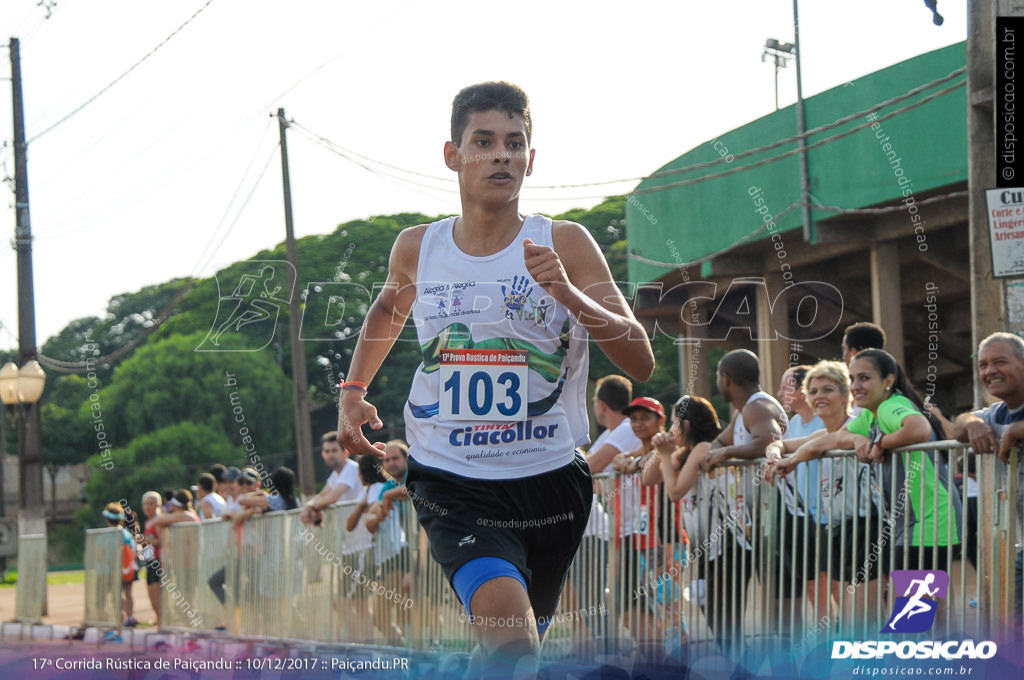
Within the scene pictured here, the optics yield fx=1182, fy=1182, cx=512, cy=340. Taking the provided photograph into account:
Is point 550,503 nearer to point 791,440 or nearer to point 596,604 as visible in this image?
point 791,440

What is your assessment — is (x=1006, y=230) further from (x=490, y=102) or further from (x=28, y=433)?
(x=28, y=433)

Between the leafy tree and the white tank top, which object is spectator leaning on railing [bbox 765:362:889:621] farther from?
the leafy tree

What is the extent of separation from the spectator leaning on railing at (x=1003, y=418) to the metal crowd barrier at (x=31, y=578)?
543 inches

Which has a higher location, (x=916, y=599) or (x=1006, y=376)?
(x=1006, y=376)

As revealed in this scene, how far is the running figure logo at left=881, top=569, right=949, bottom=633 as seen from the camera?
16.5 feet

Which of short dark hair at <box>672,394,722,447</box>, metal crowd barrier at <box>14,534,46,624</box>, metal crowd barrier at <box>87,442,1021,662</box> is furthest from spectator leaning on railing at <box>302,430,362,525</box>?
metal crowd barrier at <box>14,534,46,624</box>

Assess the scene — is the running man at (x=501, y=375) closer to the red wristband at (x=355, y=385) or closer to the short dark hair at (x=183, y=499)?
the red wristband at (x=355, y=385)

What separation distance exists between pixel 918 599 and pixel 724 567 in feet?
4.44

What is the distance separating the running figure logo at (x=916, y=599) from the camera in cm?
504

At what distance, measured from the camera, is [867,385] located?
5.66 meters

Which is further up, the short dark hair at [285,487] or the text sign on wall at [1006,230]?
the text sign on wall at [1006,230]

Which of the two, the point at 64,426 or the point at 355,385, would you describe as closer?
the point at 355,385

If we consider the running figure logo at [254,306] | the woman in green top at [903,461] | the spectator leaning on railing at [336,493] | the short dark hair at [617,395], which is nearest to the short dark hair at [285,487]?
the spectator leaning on railing at [336,493]

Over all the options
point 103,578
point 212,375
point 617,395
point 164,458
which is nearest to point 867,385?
point 617,395
